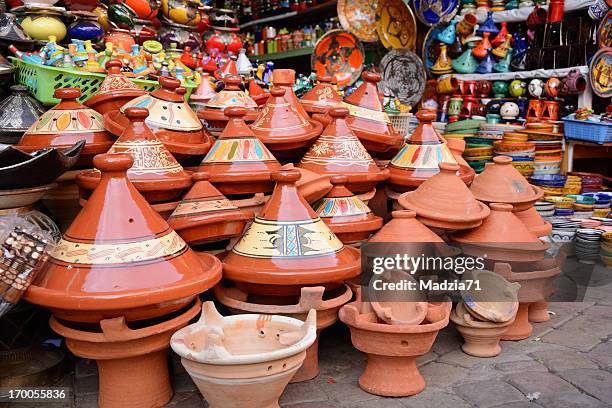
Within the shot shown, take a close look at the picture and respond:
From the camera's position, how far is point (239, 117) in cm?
309

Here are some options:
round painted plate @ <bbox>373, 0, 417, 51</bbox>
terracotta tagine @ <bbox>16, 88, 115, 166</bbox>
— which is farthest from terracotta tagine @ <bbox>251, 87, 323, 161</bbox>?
round painted plate @ <bbox>373, 0, 417, 51</bbox>

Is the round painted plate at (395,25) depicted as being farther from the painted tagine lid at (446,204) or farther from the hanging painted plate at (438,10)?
the painted tagine lid at (446,204)

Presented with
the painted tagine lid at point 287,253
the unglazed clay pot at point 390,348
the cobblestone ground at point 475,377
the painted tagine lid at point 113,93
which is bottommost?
the cobblestone ground at point 475,377

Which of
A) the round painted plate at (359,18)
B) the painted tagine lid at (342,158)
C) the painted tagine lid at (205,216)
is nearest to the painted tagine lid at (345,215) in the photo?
the painted tagine lid at (342,158)

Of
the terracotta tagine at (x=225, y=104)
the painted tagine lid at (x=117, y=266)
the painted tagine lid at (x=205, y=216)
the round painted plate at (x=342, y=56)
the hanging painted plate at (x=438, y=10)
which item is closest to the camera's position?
the painted tagine lid at (x=117, y=266)

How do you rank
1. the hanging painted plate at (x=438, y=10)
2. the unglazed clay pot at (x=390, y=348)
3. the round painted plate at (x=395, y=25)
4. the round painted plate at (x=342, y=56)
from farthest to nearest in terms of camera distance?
the round painted plate at (x=395, y=25) < the round painted plate at (x=342, y=56) < the hanging painted plate at (x=438, y=10) < the unglazed clay pot at (x=390, y=348)

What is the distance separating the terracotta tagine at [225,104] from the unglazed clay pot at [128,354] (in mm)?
1540

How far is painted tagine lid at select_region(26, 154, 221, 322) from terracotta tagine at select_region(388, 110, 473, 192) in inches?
58.5

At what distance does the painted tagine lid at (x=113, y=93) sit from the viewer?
3307 mm

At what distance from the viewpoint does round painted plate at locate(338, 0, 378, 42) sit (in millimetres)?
7191

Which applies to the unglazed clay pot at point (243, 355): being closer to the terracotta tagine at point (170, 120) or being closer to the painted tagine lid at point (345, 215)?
the painted tagine lid at point (345, 215)

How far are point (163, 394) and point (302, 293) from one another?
0.71 meters

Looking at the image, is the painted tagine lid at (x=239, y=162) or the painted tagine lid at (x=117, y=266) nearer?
the painted tagine lid at (x=117, y=266)

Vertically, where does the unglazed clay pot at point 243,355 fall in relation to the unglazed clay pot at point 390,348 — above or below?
above
